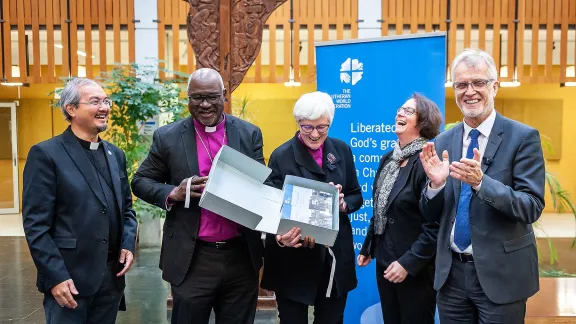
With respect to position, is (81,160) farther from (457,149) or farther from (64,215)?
(457,149)

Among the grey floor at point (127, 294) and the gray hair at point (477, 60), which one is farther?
the grey floor at point (127, 294)

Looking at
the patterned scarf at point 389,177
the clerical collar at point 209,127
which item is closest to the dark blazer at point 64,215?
the clerical collar at point 209,127

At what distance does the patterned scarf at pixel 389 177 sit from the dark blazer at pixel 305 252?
12 centimetres

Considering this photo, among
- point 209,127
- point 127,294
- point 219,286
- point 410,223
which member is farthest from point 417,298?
point 127,294

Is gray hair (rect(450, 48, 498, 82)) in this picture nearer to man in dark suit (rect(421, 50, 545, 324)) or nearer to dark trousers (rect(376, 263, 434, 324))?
man in dark suit (rect(421, 50, 545, 324))

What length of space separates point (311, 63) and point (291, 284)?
5.60m

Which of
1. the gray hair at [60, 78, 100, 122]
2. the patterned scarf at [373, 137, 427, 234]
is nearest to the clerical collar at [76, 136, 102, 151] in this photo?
the gray hair at [60, 78, 100, 122]

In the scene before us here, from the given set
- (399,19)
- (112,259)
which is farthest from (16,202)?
(112,259)

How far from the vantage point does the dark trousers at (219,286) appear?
2.36 m

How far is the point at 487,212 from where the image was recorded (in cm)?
202

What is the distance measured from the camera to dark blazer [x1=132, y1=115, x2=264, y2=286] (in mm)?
2355

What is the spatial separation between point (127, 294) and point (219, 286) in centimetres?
304

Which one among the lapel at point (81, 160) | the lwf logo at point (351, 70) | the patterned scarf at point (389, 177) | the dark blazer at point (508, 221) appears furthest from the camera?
the lwf logo at point (351, 70)

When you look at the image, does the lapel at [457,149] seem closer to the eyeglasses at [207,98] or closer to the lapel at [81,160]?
the eyeglasses at [207,98]
